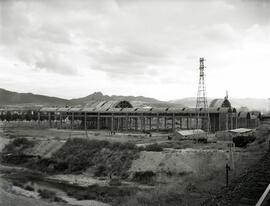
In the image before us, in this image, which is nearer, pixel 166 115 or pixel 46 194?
pixel 46 194

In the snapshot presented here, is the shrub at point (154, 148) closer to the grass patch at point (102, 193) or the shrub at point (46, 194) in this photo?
the grass patch at point (102, 193)

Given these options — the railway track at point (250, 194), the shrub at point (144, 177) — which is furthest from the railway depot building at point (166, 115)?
the railway track at point (250, 194)

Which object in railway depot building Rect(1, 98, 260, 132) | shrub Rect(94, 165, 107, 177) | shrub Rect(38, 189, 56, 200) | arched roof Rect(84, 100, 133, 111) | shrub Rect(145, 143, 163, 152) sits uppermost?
arched roof Rect(84, 100, 133, 111)

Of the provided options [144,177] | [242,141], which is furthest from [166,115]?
[144,177]

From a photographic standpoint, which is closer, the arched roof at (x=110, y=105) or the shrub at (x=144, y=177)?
the shrub at (x=144, y=177)

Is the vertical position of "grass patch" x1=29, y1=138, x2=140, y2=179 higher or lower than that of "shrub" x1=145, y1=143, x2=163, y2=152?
lower

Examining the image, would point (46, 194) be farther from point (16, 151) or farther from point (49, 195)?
point (16, 151)

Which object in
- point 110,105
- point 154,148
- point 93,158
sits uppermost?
point 110,105

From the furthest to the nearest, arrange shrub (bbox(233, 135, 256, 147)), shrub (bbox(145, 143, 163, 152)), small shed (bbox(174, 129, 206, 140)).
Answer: small shed (bbox(174, 129, 206, 140)), shrub (bbox(233, 135, 256, 147)), shrub (bbox(145, 143, 163, 152))

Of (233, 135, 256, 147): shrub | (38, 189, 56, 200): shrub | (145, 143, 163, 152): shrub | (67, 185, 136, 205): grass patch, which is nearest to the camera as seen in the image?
(67, 185, 136, 205): grass patch

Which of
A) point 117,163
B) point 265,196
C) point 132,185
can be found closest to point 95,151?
point 117,163

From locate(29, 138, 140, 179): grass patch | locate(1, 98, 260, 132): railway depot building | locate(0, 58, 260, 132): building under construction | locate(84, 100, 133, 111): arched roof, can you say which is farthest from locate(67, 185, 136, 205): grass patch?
locate(84, 100, 133, 111): arched roof

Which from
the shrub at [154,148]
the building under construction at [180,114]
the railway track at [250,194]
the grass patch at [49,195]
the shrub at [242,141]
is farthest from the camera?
the building under construction at [180,114]

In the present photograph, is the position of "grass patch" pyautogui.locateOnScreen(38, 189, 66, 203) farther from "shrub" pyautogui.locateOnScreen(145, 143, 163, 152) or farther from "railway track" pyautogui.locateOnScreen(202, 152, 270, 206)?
"railway track" pyautogui.locateOnScreen(202, 152, 270, 206)
